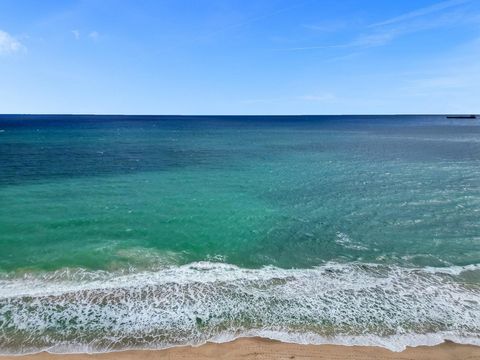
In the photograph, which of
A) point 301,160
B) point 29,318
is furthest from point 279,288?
point 301,160

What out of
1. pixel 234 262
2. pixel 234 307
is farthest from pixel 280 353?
pixel 234 262

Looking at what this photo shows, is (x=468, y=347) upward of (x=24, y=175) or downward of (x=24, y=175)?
downward

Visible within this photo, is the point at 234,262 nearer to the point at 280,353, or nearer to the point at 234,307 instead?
the point at 234,307

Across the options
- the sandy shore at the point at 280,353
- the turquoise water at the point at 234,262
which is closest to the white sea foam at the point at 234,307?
the turquoise water at the point at 234,262

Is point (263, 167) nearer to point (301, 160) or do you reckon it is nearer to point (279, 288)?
point (301, 160)

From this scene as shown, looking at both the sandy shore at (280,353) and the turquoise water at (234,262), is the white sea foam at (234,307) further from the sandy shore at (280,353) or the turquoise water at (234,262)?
the sandy shore at (280,353)

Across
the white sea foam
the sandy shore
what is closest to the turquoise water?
the white sea foam
